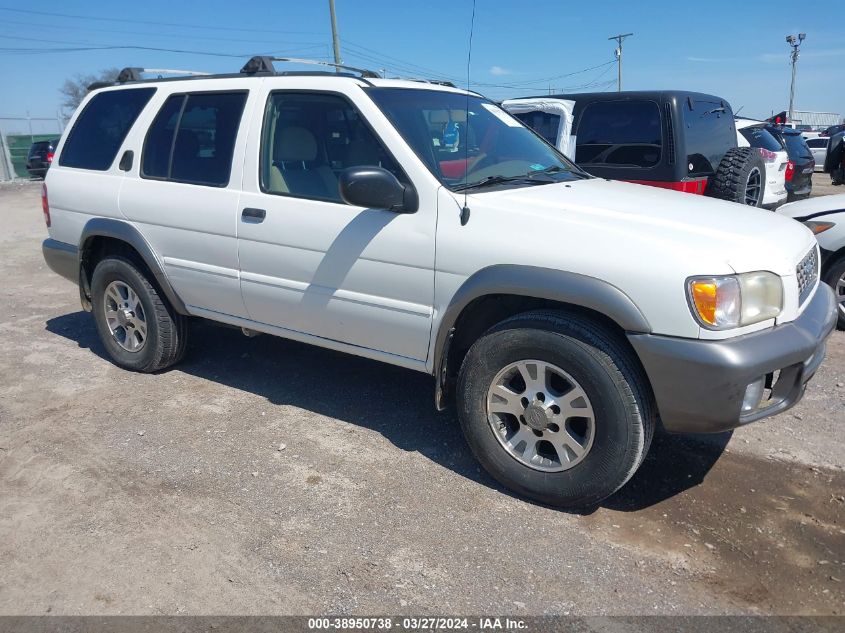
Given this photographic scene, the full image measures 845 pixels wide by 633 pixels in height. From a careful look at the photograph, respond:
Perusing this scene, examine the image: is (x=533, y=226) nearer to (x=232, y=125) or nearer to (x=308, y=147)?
(x=308, y=147)

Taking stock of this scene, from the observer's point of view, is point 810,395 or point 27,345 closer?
point 810,395

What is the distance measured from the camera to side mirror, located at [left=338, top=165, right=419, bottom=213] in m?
3.39

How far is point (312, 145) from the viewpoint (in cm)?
407

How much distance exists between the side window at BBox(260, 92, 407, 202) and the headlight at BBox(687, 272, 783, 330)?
5.64 feet

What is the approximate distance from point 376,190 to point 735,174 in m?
4.83

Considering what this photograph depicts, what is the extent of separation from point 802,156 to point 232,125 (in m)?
11.2

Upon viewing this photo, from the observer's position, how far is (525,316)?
3.32 meters

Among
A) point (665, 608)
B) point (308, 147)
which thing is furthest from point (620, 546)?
point (308, 147)

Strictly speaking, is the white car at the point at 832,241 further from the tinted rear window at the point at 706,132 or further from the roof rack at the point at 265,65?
the roof rack at the point at 265,65

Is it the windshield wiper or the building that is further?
the building

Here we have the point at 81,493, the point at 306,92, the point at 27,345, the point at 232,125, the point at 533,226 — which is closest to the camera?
the point at 533,226

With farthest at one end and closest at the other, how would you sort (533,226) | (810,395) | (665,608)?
(810,395) → (533,226) → (665,608)

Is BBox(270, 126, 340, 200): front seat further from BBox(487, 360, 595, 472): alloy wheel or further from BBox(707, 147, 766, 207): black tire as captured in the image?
BBox(707, 147, 766, 207): black tire

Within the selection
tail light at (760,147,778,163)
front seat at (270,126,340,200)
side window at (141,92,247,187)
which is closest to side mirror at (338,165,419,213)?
front seat at (270,126,340,200)
